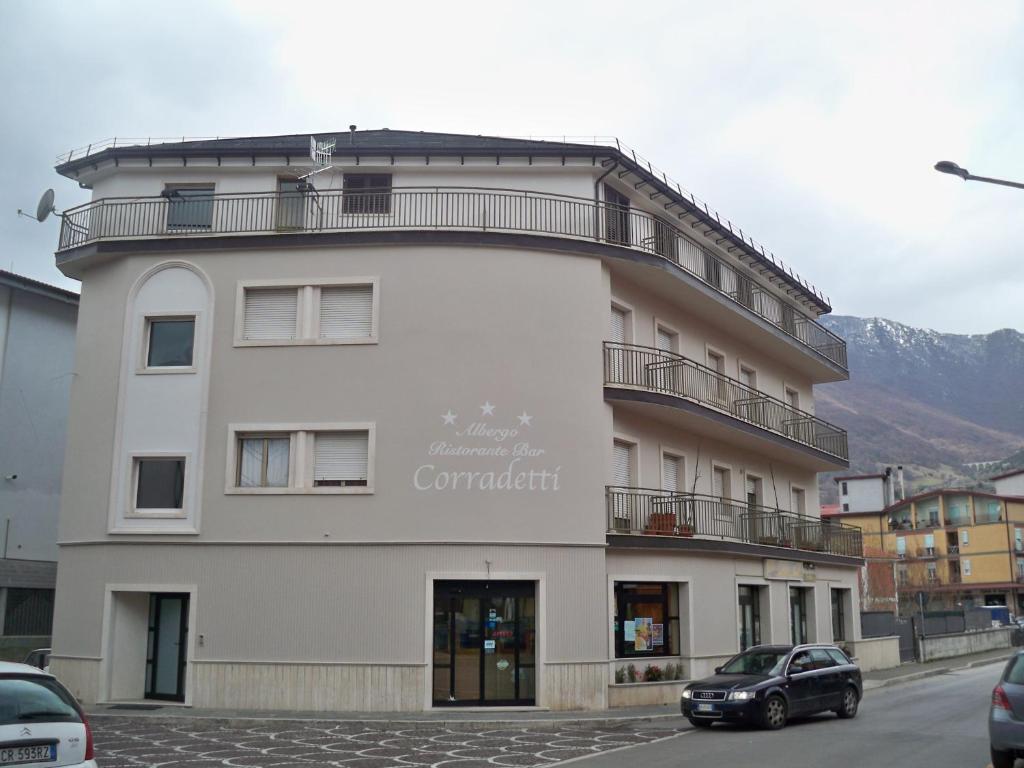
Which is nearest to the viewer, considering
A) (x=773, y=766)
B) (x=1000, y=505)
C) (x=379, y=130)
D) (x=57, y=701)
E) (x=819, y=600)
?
(x=57, y=701)

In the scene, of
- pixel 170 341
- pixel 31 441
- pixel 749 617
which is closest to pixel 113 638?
pixel 170 341

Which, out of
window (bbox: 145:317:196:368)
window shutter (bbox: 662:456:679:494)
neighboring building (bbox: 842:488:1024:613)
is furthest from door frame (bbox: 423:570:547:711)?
neighboring building (bbox: 842:488:1024:613)

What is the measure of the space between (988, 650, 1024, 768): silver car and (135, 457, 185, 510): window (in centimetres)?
1657

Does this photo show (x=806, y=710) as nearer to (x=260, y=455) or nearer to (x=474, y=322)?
(x=474, y=322)

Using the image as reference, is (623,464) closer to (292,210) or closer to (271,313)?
(271,313)

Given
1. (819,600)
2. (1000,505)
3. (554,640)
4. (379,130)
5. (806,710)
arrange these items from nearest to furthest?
(806,710)
(554,640)
(379,130)
(819,600)
(1000,505)

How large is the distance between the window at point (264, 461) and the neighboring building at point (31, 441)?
1066 cm

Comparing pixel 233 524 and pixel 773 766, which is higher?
pixel 233 524

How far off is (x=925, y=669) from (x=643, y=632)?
51.8ft

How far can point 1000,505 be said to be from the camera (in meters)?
94.3

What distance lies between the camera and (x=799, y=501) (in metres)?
35.9

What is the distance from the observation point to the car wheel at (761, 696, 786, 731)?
59.0 ft

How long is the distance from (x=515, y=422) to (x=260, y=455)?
563 cm

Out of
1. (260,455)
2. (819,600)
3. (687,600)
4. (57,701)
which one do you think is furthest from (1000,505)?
(57,701)
